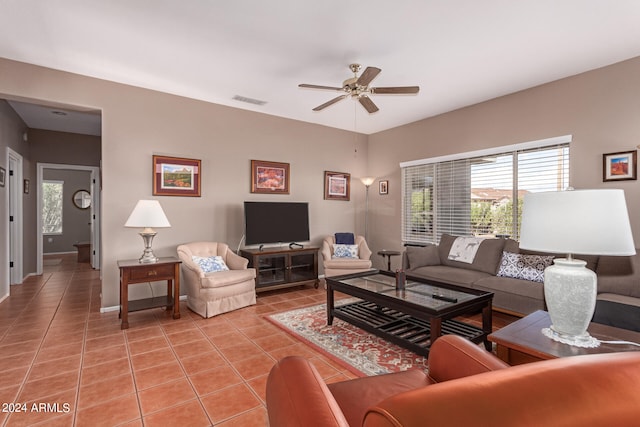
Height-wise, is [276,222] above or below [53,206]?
below

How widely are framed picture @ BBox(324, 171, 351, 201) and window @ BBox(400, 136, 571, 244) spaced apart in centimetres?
107

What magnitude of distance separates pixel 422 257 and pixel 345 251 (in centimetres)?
131

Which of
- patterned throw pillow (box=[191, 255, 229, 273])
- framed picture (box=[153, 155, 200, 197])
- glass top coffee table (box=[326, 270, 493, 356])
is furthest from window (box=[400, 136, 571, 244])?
framed picture (box=[153, 155, 200, 197])

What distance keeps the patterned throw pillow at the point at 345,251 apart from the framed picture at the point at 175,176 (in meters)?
2.32

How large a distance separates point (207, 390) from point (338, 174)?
4.43 m

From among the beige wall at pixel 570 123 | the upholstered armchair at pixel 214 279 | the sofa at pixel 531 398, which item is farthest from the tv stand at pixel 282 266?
the sofa at pixel 531 398

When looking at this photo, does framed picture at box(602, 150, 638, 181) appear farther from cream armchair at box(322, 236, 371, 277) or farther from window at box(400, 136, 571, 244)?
cream armchair at box(322, 236, 371, 277)

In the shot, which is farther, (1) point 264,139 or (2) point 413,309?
(1) point 264,139

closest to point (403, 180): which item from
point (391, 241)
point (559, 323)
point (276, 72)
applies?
point (391, 241)

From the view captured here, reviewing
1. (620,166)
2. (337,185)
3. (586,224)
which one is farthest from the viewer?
(337,185)

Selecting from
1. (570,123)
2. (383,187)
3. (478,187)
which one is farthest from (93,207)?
(570,123)

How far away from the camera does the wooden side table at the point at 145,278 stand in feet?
10.9

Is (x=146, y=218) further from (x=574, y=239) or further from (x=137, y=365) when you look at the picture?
(x=574, y=239)

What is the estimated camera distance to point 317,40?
2918 millimetres
